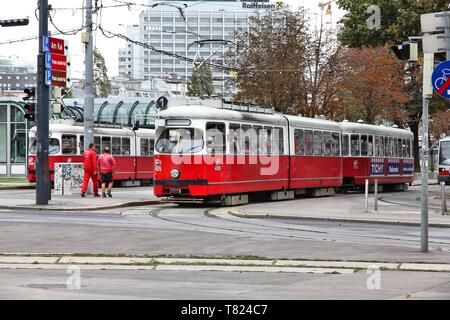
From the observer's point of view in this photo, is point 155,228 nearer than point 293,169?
Yes

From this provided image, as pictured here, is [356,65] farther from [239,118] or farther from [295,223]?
[295,223]

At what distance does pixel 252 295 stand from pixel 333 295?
3.01 feet

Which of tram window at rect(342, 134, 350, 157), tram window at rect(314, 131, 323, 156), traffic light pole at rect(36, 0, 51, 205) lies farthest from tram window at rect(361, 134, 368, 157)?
traffic light pole at rect(36, 0, 51, 205)

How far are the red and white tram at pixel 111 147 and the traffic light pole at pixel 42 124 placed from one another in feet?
41.8

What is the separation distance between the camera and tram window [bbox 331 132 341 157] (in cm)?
3791

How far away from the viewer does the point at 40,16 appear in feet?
87.2

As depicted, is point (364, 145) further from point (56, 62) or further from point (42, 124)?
point (42, 124)

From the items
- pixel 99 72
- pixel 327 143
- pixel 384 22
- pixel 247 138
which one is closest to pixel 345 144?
pixel 327 143

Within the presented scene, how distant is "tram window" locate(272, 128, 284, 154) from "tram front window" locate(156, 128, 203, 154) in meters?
5.03

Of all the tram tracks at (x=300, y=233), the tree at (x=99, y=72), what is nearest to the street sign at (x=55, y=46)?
the tram tracks at (x=300, y=233)

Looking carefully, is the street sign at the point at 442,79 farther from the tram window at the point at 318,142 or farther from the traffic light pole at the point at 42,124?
the tram window at the point at 318,142

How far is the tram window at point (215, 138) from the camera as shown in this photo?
27250mm

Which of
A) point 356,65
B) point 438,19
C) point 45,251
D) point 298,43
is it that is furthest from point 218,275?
point 356,65

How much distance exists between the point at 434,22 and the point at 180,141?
1386cm
